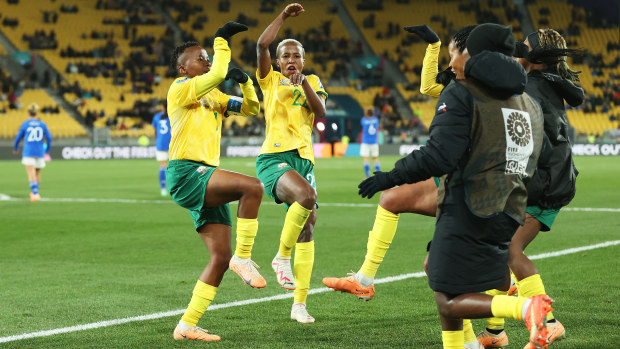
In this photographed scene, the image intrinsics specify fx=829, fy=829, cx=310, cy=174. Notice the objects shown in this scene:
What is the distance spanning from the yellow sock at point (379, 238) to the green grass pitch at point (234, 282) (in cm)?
46

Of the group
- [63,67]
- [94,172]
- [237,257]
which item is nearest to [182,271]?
[237,257]

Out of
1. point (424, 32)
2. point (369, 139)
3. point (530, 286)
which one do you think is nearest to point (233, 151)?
point (369, 139)

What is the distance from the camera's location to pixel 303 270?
6.59 meters

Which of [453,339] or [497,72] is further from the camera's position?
[453,339]

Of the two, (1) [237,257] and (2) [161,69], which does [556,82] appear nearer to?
(1) [237,257]

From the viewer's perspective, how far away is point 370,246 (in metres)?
6.04

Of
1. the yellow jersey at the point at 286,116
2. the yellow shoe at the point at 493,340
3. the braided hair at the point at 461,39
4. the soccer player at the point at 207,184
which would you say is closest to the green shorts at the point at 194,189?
the soccer player at the point at 207,184

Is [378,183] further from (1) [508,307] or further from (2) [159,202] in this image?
(2) [159,202]

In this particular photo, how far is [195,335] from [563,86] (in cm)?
299

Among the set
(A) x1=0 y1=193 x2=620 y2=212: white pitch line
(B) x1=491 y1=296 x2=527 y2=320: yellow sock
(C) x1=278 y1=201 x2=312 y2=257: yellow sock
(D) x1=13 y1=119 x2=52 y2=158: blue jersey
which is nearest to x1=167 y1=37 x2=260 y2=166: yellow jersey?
(C) x1=278 y1=201 x2=312 y2=257: yellow sock

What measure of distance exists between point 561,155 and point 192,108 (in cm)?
264

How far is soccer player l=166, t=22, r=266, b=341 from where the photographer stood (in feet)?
19.1

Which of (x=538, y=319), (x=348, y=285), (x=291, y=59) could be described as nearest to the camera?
(x=538, y=319)

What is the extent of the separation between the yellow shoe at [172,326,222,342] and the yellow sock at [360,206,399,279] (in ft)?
3.88
